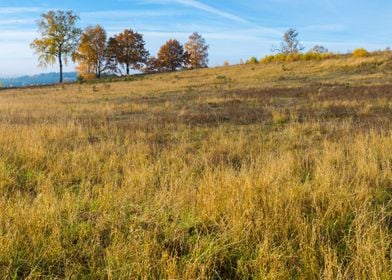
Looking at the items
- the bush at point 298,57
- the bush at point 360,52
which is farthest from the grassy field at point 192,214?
the bush at point 298,57

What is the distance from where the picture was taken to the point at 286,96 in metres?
19.1

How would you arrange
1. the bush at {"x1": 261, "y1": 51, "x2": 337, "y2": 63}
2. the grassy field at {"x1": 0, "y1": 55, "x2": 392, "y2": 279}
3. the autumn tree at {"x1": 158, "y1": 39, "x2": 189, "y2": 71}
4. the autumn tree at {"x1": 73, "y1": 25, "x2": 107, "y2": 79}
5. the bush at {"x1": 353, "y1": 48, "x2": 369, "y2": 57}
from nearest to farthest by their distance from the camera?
the grassy field at {"x1": 0, "y1": 55, "x2": 392, "y2": 279}, the bush at {"x1": 353, "y1": 48, "x2": 369, "y2": 57}, the bush at {"x1": 261, "y1": 51, "x2": 337, "y2": 63}, the autumn tree at {"x1": 73, "y1": 25, "x2": 107, "y2": 79}, the autumn tree at {"x1": 158, "y1": 39, "x2": 189, "y2": 71}

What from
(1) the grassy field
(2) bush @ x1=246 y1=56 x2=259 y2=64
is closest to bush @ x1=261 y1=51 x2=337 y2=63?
(2) bush @ x1=246 y1=56 x2=259 y2=64

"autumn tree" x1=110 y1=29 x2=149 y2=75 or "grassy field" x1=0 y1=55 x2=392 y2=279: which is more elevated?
"autumn tree" x1=110 y1=29 x2=149 y2=75

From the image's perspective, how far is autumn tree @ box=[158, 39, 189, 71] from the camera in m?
71.6

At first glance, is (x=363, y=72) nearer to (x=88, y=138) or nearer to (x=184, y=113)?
(x=184, y=113)

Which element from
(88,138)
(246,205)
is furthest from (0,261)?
(88,138)

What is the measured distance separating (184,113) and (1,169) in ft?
27.8

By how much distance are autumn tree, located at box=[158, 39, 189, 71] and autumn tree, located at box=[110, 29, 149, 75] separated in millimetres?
6056

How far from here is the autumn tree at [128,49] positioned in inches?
2534

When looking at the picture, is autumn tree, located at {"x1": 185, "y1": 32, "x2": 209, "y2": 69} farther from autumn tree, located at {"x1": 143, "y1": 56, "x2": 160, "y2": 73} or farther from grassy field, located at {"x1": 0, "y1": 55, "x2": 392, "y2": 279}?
grassy field, located at {"x1": 0, "y1": 55, "x2": 392, "y2": 279}

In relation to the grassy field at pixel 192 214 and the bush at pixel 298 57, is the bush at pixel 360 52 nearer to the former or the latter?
the bush at pixel 298 57

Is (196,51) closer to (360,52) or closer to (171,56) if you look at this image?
(171,56)

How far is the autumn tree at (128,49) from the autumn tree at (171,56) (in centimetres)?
606
